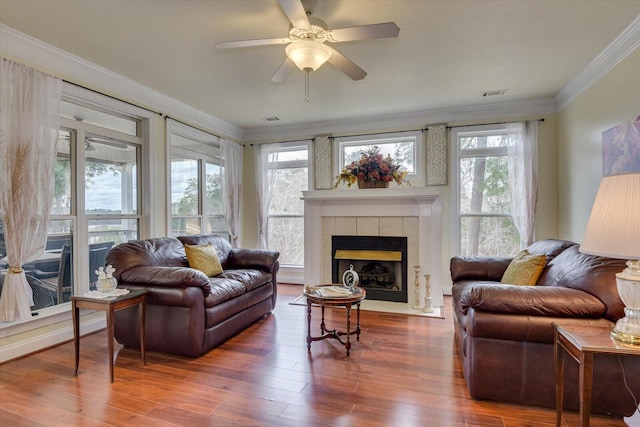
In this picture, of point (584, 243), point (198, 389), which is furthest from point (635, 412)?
point (198, 389)

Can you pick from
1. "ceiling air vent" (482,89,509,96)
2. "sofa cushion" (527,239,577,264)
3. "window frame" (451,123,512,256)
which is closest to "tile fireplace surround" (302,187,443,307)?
"window frame" (451,123,512,256)

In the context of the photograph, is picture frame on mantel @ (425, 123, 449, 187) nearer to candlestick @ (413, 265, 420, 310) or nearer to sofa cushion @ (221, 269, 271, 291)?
candlestick @ (413, 265, 420, 310)

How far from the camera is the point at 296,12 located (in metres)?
1.96

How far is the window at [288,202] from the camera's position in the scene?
5676 millimetres

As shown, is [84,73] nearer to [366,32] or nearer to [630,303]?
[366,32]

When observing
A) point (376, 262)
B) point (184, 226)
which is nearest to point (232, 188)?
point (184, 226)

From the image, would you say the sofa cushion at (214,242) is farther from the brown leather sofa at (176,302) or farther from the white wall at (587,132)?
the white wall at (587,132)

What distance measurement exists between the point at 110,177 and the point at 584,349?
4.36 metres

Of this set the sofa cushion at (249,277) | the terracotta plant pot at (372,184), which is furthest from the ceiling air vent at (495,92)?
the sofa cushion at (249,277)

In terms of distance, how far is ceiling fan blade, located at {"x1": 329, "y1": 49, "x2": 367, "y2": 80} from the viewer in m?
2.42

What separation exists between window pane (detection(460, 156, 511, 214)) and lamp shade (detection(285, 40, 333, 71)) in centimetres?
331

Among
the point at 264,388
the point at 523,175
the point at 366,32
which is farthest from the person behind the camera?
the point at 523,175

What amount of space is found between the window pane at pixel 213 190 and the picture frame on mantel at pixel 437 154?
3.40 metres

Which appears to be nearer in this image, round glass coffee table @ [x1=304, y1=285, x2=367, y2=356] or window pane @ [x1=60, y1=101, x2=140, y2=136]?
round glass coffee table @ [x1=304, y1=285, x2=367, y2=356]
